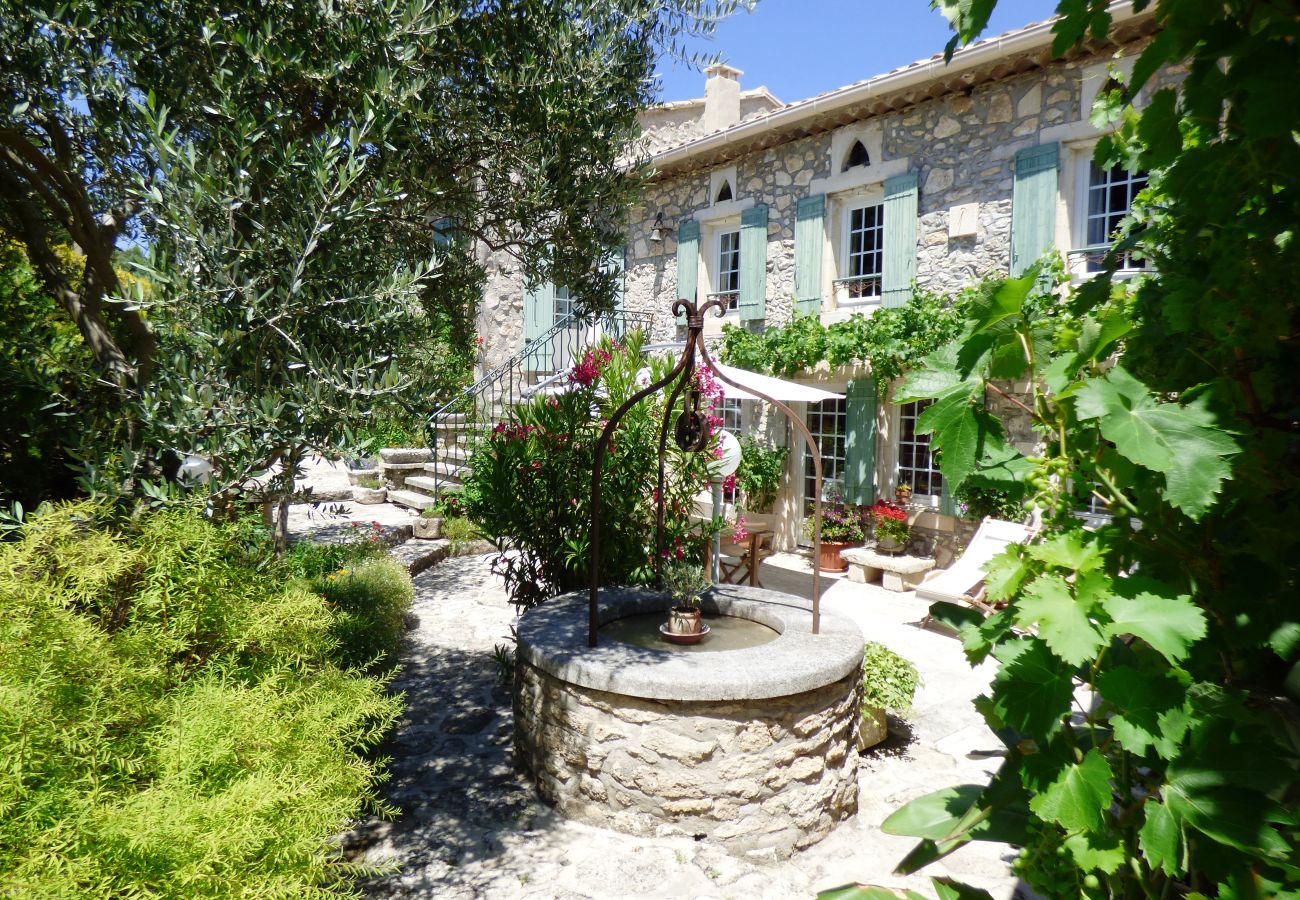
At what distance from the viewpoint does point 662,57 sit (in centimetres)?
432

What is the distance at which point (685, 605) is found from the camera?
4.42 m

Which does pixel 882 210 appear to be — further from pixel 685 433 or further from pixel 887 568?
pixel 685 433

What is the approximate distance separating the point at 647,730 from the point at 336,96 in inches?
124

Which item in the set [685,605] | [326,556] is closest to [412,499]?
[326,556]

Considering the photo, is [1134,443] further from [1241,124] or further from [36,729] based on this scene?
[36,729]

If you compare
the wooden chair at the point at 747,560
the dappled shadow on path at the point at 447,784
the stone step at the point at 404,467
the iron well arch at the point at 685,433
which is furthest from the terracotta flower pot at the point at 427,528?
the iron well arch at the point at 685,433

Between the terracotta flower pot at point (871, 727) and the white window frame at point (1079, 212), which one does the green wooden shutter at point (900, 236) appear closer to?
the white window frame at point (1079, 212)

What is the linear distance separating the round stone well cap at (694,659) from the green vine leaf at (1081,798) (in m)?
2.75

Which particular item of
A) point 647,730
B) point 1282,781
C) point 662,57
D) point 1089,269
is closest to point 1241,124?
point 1282,781

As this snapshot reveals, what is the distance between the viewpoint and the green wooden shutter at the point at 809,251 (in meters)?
9.73

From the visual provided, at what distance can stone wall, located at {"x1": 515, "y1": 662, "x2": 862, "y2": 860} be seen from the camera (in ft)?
11.9

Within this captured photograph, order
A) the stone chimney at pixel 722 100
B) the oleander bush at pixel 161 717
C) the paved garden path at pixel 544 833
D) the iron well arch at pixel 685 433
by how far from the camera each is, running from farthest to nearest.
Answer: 1. the stone chimney at pixel 722 100
2. the iron well arch at pixel 685 433
3. the paved garden path at pixel 544 833
4. the oleander bush at pixel 161 717

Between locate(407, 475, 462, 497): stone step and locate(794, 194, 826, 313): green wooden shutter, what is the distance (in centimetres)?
562

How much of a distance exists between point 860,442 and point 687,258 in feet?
13.4
